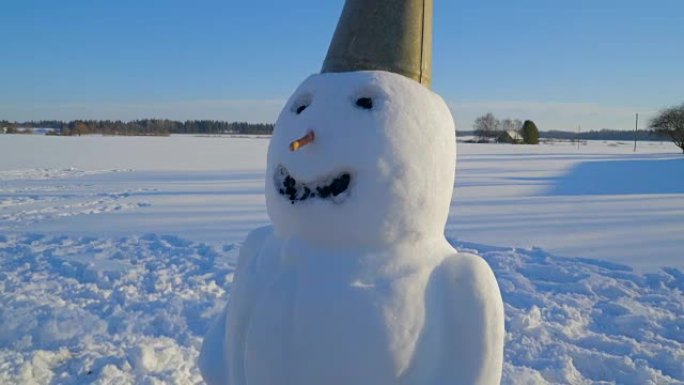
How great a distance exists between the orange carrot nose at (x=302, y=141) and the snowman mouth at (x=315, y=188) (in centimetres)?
12

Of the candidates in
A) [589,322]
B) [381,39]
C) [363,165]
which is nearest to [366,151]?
[363,165]

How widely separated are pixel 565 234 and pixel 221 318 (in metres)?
5.67

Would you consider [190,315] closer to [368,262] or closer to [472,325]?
[368,262]

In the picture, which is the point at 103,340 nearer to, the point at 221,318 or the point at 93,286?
the point at 93,286

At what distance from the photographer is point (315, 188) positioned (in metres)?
1.54

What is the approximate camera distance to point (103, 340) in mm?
3498

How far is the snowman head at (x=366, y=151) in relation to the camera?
4.92 feet

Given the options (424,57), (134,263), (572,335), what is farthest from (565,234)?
(424,57)

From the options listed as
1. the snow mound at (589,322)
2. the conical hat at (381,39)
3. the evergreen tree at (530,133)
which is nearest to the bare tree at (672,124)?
the evergreen tree at (530,133)

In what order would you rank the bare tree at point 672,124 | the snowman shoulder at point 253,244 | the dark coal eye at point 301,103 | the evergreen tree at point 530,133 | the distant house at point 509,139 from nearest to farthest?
the dark coal eye at point 301,103 → the snowman shoulder at point 253,244 → the bare tree at point 672,124 → the evergreen tree at point 530,133 → the distant house at point 509,139

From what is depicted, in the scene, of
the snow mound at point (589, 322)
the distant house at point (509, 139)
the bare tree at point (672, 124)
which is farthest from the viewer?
the distant house at point (509, 139)

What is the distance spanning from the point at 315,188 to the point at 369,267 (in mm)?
279

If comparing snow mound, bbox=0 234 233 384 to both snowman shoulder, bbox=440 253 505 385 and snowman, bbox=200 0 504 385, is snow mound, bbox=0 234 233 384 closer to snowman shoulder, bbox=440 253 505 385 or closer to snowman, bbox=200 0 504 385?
snowman, bbox=200 0 504 385

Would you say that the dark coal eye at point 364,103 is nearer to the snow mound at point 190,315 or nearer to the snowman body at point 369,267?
the snowman body at point 369,267
